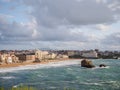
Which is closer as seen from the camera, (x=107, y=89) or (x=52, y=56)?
(x=107, y=89)

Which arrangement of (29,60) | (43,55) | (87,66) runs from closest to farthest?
(87,66) < (29,60) < (43,55)

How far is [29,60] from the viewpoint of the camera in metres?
144

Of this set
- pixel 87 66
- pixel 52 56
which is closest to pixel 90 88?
pixel 87 66

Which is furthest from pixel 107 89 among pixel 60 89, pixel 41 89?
pixel 41 89

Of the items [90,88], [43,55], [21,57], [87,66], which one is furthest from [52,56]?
[90,88]

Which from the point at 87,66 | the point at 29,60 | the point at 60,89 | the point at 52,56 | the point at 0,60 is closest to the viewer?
the point at 60,89

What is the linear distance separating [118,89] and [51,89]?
857 cm

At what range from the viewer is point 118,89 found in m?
38.0

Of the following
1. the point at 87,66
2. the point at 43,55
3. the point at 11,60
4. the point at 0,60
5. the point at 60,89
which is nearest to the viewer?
the point at 60,89

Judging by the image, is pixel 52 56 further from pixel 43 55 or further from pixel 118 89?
pixel 118 89

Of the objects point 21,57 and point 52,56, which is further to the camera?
point 52,56

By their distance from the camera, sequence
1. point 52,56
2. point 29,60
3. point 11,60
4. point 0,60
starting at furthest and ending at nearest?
point 52,56 → point 29,60 → point 11,60 → point 0,60

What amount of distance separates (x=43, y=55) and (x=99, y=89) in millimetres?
146806

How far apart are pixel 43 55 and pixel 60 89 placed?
147 metres
